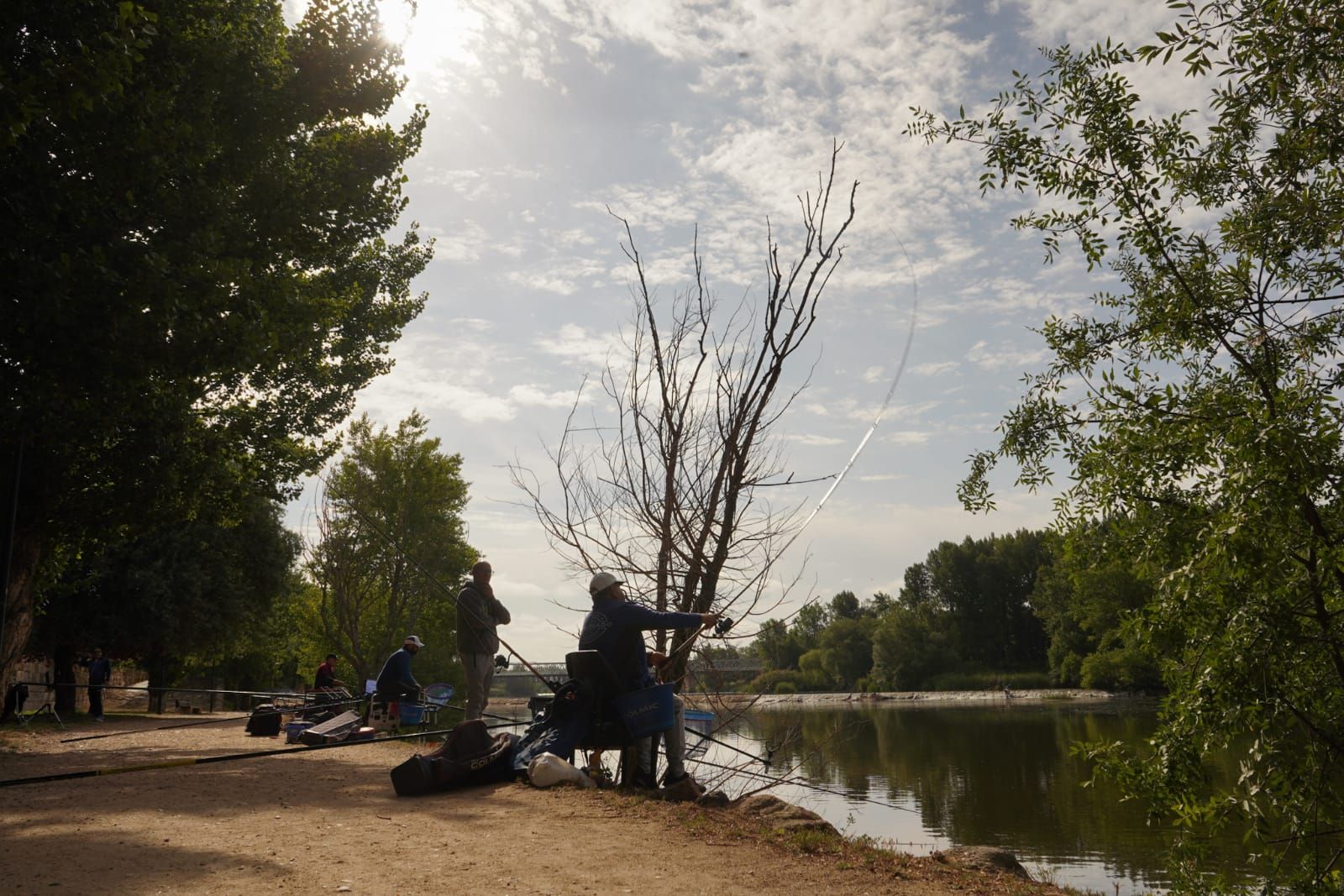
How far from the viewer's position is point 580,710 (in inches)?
325

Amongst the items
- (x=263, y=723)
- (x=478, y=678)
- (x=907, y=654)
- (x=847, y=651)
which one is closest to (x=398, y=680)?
(x=478, y=678)

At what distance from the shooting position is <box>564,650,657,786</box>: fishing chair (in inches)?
319

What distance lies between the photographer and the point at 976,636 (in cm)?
10850

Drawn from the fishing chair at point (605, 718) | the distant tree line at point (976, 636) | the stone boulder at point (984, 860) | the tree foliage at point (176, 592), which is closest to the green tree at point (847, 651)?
the distant tree line at point (976, 636)

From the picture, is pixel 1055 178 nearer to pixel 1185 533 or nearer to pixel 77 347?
pixel 1185 533

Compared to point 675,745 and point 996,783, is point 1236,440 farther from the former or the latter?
point 996,783

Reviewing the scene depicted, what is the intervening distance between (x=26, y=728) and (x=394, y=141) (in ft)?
43.0

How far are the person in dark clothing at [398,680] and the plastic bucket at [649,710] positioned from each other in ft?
23.3

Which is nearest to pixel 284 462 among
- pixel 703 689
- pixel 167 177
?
pixel 167 177

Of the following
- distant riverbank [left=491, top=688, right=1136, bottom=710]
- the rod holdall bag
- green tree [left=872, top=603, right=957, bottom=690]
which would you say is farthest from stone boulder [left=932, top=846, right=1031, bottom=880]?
green tree [left=872, top=603, right=957, bottom=690]

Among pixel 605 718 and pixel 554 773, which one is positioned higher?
pixel 605 718

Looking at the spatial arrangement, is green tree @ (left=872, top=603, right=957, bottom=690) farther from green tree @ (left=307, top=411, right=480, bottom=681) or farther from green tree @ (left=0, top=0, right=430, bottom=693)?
green tree @ (left=0, top=0, right=430, bottom=693)

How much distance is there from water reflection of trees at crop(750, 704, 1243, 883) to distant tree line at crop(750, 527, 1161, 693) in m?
28.8

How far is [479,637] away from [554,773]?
366 centimetres
